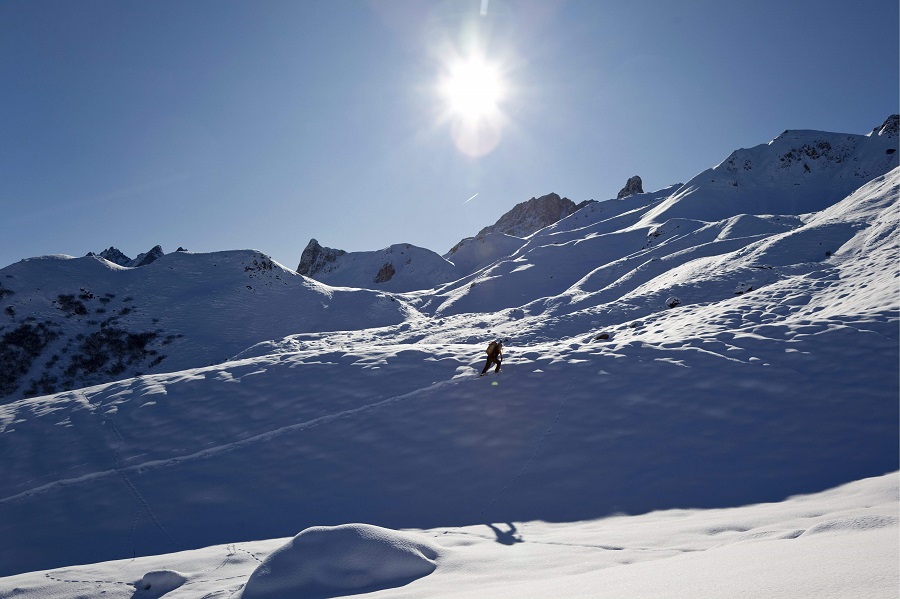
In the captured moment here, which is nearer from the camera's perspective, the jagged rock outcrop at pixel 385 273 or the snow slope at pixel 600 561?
the snow slope at pixel 600 561

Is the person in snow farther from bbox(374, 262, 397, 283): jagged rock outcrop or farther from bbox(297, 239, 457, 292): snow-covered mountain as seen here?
bbox(374, 262, 397, 283): jagged rock outcrop

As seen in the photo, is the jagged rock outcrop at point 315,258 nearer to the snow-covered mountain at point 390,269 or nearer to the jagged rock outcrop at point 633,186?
the snow-covered mountain at point 390,269

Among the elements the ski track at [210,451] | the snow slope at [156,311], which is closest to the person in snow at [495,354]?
the ski track at [210,451]

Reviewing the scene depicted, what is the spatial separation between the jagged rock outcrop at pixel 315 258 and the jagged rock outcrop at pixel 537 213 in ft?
149

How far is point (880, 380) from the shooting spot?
858 cm

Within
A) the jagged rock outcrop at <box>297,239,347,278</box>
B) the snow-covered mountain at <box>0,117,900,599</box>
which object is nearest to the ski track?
the snow-covered mountain at <box>0,117,900,599</box>

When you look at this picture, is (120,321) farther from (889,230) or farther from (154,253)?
(154,253)

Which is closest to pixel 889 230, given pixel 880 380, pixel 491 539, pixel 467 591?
pixel 880 380

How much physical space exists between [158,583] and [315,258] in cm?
10461

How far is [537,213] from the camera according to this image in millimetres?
131875

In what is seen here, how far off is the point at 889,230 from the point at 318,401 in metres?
25.5

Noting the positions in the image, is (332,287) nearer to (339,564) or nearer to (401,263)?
(401,263)

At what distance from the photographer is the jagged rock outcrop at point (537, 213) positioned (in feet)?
423

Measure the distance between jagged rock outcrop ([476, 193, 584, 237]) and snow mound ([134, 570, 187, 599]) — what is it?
411 ft
